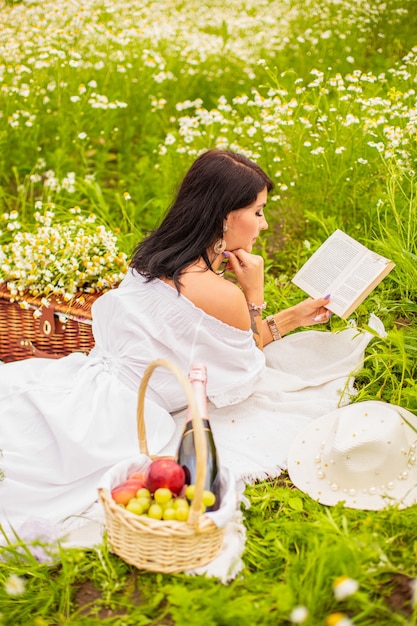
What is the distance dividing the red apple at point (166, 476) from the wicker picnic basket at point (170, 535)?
139 millimetres

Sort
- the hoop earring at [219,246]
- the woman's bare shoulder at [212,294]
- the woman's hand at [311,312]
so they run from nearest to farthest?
1. the woman's bare shoulder at [212,294]
2. the hoop earring at [219,246]
3. the woman's hand at [311,312]

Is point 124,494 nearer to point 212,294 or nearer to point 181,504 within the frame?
point 181,504

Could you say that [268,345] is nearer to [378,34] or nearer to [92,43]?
[92,43]

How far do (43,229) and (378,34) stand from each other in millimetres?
3882

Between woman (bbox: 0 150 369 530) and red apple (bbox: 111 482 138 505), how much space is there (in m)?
0.41

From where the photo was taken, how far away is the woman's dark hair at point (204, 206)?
2850 millimetres

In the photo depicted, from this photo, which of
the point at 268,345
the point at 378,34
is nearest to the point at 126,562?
the point at 268,345

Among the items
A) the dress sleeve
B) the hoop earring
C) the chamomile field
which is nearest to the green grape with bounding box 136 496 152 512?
the chamomile field

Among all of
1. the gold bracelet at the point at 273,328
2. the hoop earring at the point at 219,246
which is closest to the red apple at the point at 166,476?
the hoop earring at the point at 219,246

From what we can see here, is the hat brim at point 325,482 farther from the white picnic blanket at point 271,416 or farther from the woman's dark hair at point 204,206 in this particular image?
the woman's dark hair at point 204,206

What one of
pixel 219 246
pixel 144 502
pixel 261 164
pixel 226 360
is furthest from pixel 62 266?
pixel 144 502

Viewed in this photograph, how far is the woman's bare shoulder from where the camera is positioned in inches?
110

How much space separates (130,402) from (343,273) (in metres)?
1.09

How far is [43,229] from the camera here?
3.58 meters
